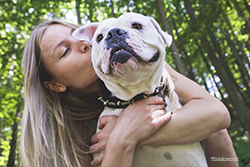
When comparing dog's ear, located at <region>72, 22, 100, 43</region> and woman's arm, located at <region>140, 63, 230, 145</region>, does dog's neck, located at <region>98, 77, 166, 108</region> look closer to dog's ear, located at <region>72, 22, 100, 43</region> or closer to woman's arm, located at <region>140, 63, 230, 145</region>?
woman's arm, located at <region>140, 63, 230, 145</region>

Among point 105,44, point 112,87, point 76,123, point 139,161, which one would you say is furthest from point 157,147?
point 76,123

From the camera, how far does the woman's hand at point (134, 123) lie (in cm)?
121

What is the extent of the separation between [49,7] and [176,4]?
94.6 inches

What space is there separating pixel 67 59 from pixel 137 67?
703mm

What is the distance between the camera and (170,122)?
1237 millimetres

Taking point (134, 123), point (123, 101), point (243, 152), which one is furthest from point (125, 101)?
point (243, 152)

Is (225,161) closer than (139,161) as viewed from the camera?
No

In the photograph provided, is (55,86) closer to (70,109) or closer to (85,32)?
(70,109)

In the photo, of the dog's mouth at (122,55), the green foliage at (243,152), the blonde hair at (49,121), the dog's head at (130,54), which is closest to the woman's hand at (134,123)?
the dog's head at (130,54)

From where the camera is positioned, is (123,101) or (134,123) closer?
(134,123)

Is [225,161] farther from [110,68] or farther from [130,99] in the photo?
[110,68]

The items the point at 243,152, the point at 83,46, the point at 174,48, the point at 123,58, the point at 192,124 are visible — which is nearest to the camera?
the point at 123,58

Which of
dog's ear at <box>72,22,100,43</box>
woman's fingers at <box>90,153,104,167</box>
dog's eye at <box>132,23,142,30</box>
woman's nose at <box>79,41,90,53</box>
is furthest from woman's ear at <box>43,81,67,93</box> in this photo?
dog's eye at <box>132,23,142,30</box>

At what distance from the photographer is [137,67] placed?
1.11 m
